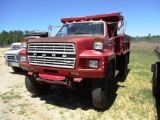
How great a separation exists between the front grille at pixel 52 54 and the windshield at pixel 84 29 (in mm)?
1573

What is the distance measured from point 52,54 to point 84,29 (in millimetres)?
1837

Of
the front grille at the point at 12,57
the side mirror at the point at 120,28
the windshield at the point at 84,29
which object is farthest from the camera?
the front grille at the point at 12,57

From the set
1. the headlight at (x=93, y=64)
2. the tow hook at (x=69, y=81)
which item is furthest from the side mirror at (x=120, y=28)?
the tow hook at (x=69, y=81)

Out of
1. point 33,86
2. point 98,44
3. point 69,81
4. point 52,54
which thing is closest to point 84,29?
point 98,44

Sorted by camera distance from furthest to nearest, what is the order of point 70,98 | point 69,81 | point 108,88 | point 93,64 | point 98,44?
point 70,98, point 108,88, point 69,81, point 98,44, point 93,64

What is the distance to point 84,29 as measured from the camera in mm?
6434

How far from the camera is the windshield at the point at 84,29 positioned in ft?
20.5

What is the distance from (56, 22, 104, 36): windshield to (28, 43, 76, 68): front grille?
1.57 metres

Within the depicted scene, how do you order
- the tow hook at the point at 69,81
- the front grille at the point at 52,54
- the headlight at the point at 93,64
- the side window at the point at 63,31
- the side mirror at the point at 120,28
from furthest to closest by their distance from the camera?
the side mirror at the point at 120,28, the side window at the point at 63,31, the tow hook at the point at 69,81, the front grille at the point at 52,54, the headlight at the point at 93,64

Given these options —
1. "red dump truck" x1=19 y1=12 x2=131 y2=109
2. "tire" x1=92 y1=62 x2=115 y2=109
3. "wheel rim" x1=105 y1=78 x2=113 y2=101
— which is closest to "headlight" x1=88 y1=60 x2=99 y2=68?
"red dump truck" x1=19 y1=12 x2=131 y2=109

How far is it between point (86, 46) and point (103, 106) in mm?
1665

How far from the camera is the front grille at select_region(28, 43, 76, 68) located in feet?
15.6

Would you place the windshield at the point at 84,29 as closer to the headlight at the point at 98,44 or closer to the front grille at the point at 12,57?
the headlight at the point at 98,44

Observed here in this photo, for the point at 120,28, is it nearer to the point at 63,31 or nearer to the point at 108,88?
the point at 63,31
